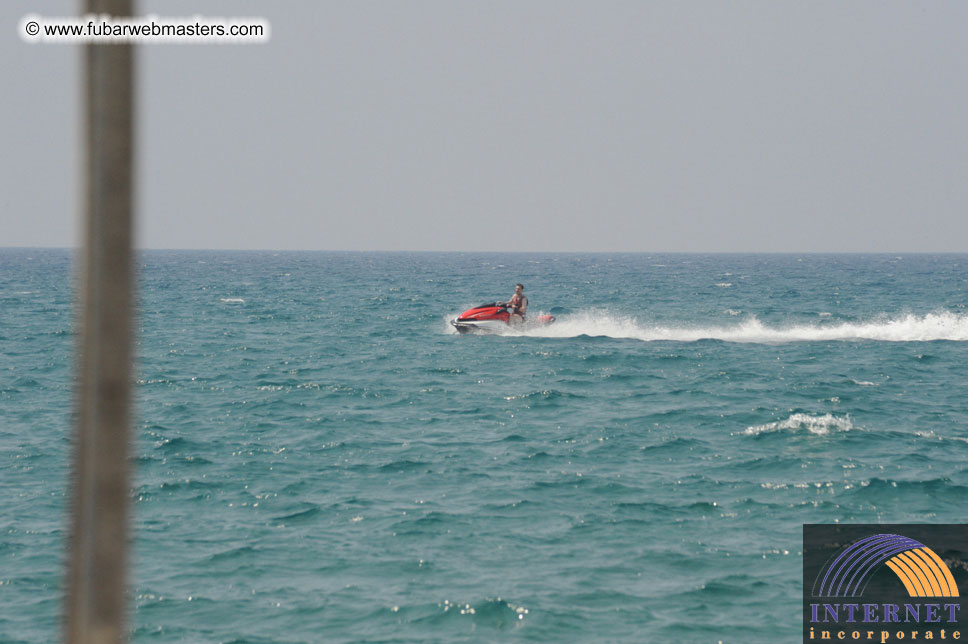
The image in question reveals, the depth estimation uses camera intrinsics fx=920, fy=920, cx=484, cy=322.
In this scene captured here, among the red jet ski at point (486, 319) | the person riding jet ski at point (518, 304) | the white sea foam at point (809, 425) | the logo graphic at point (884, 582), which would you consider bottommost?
the logo graphic at point (884, 582)

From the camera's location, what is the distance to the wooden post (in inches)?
105

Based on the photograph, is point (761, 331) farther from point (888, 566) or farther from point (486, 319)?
point (888, 566)

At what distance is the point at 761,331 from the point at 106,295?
1911 inches

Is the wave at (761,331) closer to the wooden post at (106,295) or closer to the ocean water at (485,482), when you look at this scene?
the ocean water at (485,482)

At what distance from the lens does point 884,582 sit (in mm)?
13594

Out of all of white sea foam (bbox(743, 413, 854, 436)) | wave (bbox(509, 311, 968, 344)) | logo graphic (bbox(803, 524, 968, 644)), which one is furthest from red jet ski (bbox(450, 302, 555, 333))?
logo graphic (bbox(803, 524, 968, 644))

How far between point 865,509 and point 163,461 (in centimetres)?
1443

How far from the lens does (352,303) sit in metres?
73.9

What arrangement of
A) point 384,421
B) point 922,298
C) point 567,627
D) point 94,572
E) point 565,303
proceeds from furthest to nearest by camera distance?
point 922,298, point 565,303, point 384,421, point 567,627, point 94,572

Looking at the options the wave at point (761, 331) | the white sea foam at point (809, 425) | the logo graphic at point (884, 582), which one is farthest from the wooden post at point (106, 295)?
the wave at point (761, 331)

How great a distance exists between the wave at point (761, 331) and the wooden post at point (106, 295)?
130 feet

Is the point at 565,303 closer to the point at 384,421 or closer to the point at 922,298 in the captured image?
the point at 922,298

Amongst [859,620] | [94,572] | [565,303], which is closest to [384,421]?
[859,620]

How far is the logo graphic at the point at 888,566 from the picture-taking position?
1347 cm
